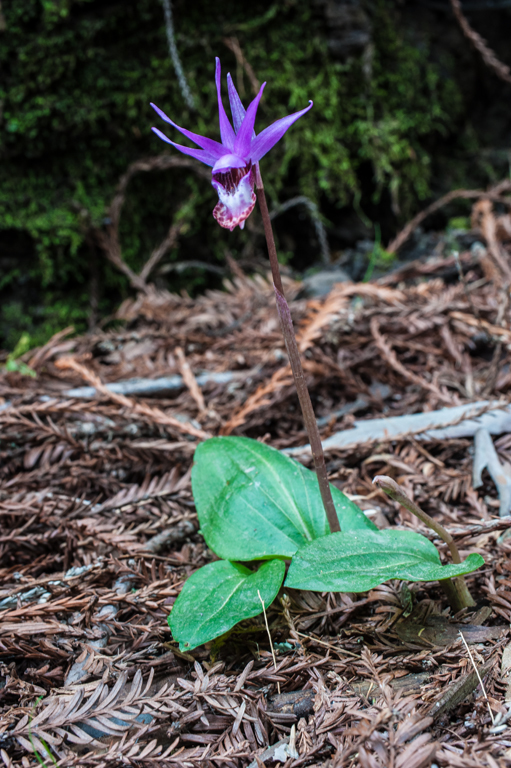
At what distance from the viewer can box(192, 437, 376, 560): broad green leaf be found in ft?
4.88

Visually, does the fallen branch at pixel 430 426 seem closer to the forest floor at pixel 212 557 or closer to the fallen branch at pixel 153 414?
the forest floor at pixel 212 557

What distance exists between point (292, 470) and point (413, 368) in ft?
3.69

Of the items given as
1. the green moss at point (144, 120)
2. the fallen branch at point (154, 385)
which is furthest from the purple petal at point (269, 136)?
the green moss at point (144, 120)

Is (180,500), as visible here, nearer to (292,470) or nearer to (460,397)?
(292,470)

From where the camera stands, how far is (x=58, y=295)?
155 inches

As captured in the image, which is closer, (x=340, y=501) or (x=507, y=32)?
(x=340, y=501)

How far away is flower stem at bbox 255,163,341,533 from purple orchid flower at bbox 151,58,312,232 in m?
0.04

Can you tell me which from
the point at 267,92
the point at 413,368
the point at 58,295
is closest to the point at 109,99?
the point at 267,92

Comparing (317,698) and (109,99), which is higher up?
(109,99)

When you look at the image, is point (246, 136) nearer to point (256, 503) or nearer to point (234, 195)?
point (234, 195)

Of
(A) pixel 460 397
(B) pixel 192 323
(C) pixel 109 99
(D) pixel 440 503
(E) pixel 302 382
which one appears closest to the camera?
(E) pixel 302 382

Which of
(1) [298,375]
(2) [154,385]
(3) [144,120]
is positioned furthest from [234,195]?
(3) [144,120]

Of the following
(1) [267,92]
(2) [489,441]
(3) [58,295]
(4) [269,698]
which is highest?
(1) [267,92]

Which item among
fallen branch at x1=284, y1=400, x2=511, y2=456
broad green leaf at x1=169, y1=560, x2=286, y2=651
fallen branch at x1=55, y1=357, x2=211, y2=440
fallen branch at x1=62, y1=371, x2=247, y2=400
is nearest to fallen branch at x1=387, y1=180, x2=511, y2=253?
fallen branch at x1=62, y1=371, x2=247, y2=400
